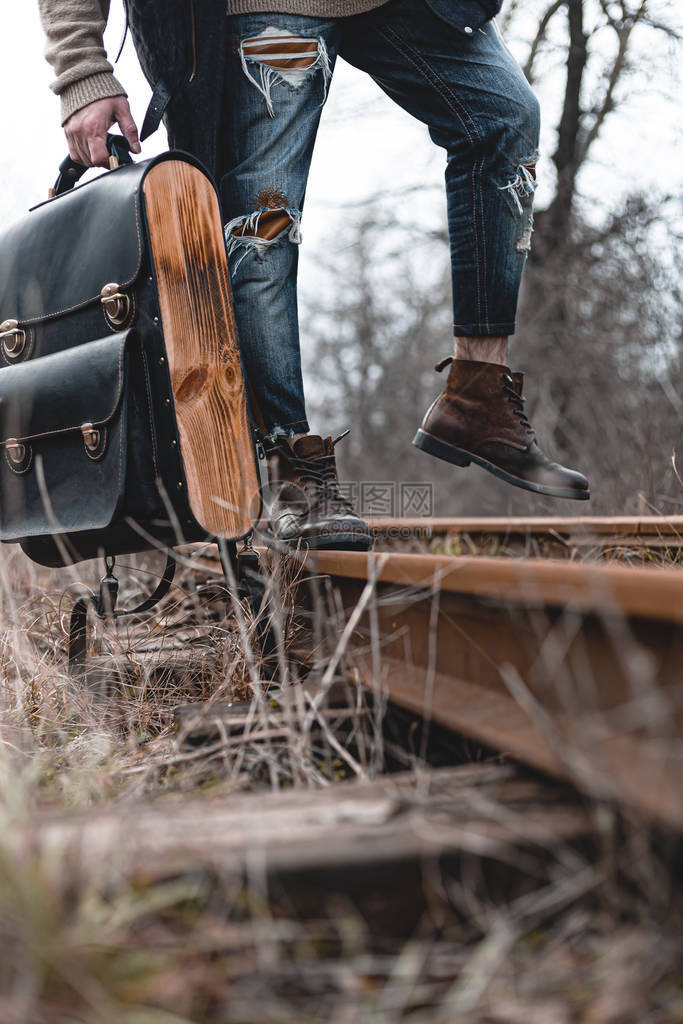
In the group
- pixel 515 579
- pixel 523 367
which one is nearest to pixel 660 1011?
pixel 515 579

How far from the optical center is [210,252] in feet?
6.49

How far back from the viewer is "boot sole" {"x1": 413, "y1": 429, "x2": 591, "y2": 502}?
235cm

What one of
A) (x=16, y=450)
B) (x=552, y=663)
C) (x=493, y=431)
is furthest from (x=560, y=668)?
(x=16, y=450)

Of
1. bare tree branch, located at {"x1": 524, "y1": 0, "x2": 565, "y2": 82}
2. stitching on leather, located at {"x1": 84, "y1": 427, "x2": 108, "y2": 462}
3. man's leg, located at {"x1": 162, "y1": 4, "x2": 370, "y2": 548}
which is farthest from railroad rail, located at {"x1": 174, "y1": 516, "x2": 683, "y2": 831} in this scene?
bare tree branch, located at {"x1": 524, "y1": 0, "x2": 565, "y2": 82}

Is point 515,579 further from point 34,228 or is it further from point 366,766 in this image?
point 34,228

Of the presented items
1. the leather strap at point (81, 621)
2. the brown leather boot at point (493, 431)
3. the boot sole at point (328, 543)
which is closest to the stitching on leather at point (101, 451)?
the leather strap at point (81, 621)

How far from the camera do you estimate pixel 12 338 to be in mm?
2283

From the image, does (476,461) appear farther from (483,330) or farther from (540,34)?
(540,34)

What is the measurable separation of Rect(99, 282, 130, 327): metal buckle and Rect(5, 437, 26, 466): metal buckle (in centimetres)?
49

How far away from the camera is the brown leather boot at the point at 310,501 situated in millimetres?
2088

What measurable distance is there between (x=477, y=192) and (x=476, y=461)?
2.44 ft

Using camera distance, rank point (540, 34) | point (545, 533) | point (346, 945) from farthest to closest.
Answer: point (540, 34)
point (545, 533)
point (346, 945)

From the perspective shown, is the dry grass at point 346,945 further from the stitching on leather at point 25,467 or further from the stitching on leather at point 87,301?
the stitching on leather at point 25,467

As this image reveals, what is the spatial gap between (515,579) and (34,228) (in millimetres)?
1738
